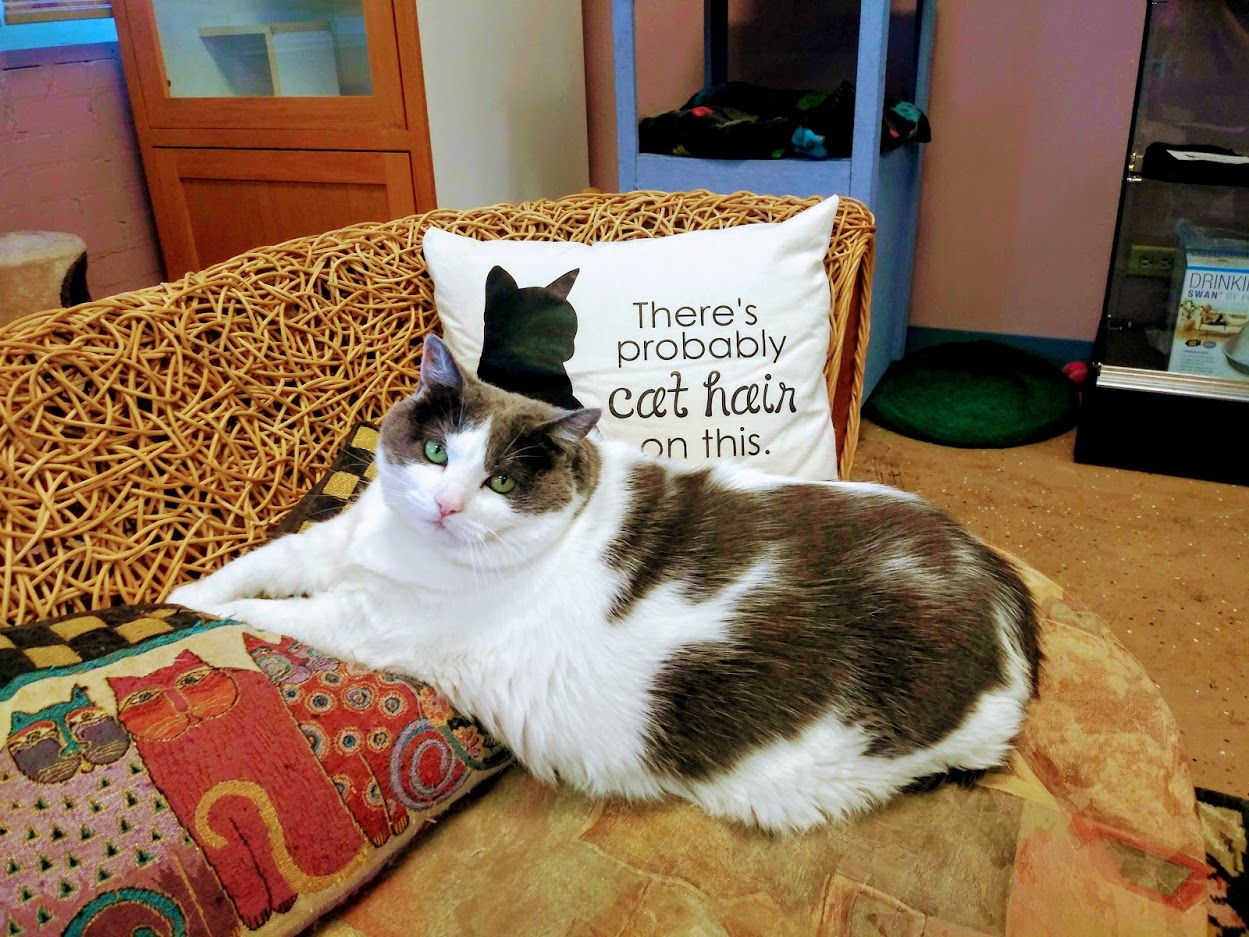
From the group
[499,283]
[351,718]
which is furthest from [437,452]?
[499,283]

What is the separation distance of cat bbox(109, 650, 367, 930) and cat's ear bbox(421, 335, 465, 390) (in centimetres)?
33

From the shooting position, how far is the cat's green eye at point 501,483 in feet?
2.86

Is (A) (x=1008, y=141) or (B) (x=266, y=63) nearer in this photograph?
(B) (x=266, y=63)

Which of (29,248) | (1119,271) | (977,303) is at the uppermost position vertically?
(29,248)

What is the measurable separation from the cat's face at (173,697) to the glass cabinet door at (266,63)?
4.34ft

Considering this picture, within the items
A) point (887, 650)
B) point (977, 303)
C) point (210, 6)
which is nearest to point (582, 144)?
point (210, 6)

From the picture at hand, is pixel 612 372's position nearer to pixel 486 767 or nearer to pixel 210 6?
pixel 486 767

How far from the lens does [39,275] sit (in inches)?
68.8

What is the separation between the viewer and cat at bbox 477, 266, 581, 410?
3.82 ft

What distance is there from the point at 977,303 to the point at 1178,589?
112 cm

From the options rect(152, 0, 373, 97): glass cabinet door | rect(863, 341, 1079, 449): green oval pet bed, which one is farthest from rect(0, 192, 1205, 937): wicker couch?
rect(863, 341, 1079, 449): green oval pet bed

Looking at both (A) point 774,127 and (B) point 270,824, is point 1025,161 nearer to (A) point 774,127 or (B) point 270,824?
(A) point 774,127

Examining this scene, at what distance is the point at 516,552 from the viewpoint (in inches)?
34.8

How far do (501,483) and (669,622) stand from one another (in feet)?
0.69
